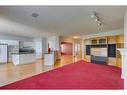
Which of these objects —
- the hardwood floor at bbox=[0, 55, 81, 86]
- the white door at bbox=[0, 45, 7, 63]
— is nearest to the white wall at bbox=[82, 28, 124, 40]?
the hardwood floor at bbox=[0, 55, 81, 86]

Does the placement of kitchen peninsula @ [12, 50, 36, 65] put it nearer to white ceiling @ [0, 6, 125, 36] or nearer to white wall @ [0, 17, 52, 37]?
white wall @ [0, 17, 52, 37]

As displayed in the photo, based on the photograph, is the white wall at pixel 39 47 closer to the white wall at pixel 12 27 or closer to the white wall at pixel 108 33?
the white wall at pixel 12 27

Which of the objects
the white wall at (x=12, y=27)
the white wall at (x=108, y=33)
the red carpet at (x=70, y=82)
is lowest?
the red carpet at (x=70, y=82)

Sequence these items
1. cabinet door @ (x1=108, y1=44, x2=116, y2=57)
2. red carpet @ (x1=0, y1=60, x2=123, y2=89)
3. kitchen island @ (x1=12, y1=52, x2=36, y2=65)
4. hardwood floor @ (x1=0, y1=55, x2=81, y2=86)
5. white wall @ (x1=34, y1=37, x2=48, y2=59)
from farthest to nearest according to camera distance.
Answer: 1. white wall @ (x1=34, y1=37, x2=48, y2=59)
2. kitchen island @ (x1=12, y1=52, x2=36, y2=65)
3. cabinet door @ (x1=108, y1=44, x2=116, y2=57)
4. hardwood floor @ (x1=0, y1=55, x2=81, y2=86)
5. red carpet @ (x1=0, y1=60, x2=123, y2=89)

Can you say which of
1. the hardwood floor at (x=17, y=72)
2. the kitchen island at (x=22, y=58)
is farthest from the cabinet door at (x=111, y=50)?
the kitchen island at (x=22, y=58)

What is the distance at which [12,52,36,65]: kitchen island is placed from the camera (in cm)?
745

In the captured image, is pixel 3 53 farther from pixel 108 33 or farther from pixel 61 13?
pixel 108 33

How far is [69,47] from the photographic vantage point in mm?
18031

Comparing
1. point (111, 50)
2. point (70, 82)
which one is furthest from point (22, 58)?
point (111, 50)

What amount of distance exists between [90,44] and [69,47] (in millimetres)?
9365

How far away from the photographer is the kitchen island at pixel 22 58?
7.45 meters

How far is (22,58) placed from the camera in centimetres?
770
